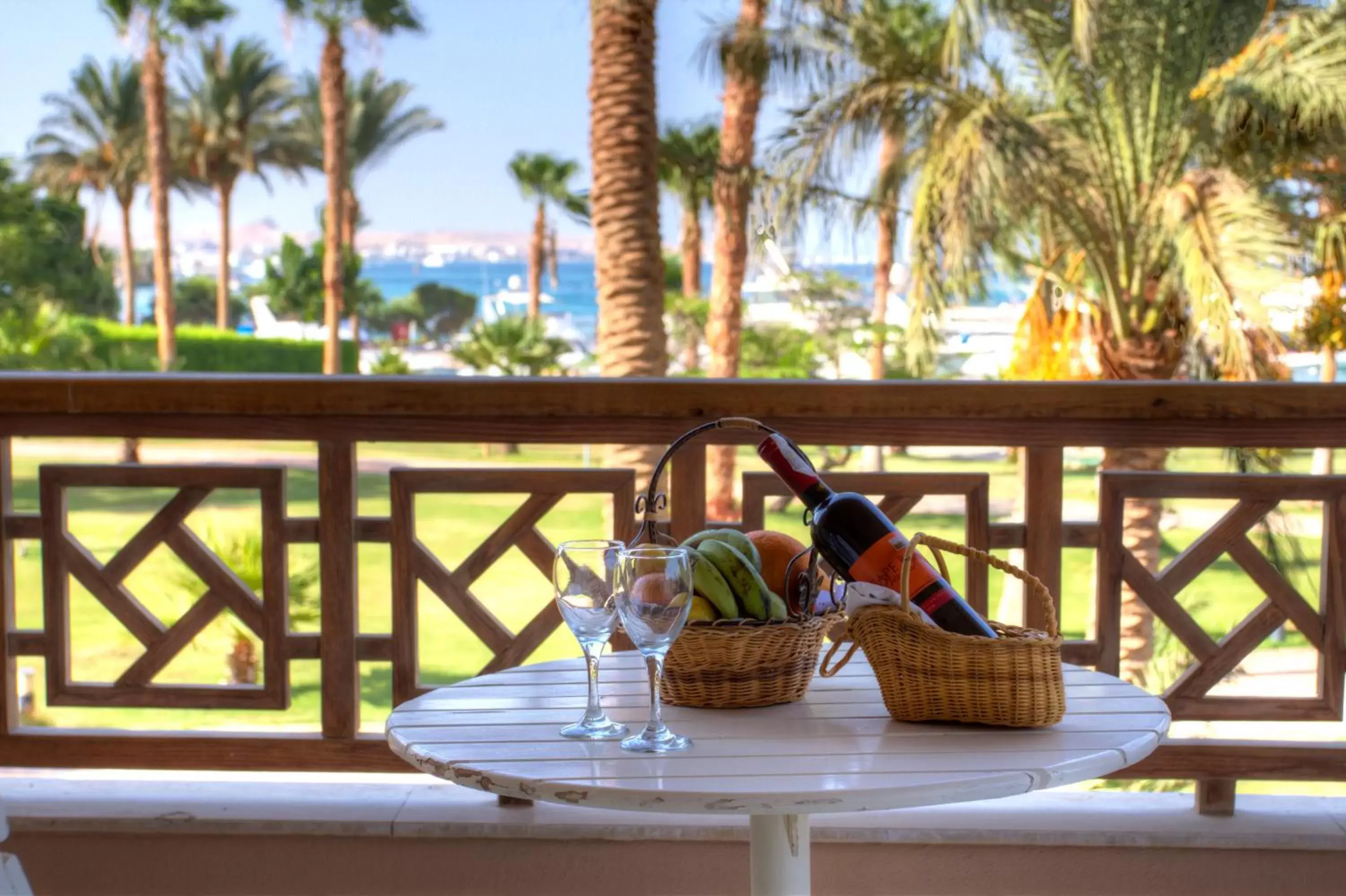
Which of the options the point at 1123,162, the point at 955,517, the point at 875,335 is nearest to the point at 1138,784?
the point at 1123,162

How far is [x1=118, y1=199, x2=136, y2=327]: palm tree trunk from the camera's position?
35.5 meters

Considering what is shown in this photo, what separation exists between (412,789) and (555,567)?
1.17 meters

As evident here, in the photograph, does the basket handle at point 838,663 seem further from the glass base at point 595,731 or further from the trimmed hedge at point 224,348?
the trimmed hedge at point 224,348

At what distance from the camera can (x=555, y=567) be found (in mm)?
1247

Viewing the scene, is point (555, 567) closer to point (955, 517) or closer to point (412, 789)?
point (412, 789)

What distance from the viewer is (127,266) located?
34.6 meters

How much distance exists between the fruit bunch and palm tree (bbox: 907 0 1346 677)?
24.0ft

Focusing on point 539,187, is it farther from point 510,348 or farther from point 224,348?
point 510,348

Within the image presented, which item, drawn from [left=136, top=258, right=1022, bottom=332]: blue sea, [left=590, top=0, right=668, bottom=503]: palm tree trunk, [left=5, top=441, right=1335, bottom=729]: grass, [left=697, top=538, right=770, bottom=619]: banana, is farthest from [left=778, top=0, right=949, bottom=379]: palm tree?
[left=136, top=258, right=1022, bottom=332]: blue sea

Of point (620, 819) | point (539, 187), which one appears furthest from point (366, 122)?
point (620, 819)

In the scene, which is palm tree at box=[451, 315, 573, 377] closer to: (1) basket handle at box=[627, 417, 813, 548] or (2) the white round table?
(1) basket handle at box=[627, 417, 813, 548]

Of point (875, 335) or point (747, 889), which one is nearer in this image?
point (747, 889)

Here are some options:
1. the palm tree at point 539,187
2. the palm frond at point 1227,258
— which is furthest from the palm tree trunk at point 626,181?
the palm tree at point 539,187

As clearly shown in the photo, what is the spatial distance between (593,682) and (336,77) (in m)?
22.1
